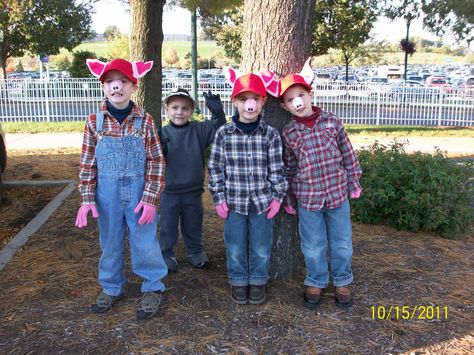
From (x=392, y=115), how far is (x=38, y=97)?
11570 millimetres

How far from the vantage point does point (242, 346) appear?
275cm

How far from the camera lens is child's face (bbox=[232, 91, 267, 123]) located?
2994mm

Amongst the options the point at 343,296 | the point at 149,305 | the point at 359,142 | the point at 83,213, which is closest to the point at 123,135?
the point at 83,213

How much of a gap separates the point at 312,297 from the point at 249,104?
130cm

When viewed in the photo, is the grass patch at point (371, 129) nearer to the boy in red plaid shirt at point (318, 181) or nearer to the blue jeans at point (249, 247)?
the boy in red plaid shirt at point (318, 181)

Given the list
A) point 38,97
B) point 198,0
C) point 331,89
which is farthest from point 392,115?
point 38,97

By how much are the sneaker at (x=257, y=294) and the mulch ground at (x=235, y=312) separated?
0.04 metres

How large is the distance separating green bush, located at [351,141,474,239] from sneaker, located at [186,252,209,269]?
6.11 ft

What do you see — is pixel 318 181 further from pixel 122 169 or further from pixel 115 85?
pixel 115 85

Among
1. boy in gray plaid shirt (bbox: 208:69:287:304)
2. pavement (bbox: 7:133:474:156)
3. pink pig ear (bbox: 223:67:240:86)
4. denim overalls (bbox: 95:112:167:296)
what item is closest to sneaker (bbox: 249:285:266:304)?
boy in gray plaid shirt (bbox: 208:69:287:304)

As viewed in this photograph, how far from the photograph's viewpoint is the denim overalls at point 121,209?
2.98 m

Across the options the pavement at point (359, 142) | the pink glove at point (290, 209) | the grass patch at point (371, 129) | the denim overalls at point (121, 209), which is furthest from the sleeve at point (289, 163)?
the grass patch at point (371, 129)

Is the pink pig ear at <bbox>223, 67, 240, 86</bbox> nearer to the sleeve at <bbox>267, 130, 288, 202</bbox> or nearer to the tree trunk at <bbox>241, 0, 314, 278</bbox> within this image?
the tree trunk at <bbox>241, 0, 314, 278</bbox>

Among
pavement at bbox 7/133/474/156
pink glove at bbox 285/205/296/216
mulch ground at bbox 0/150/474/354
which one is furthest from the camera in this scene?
pavement at bbox 7/133/474/156
